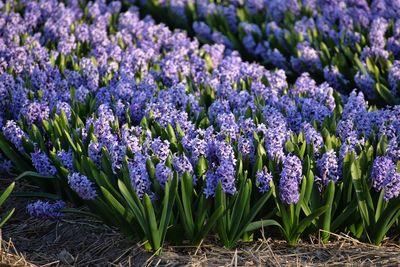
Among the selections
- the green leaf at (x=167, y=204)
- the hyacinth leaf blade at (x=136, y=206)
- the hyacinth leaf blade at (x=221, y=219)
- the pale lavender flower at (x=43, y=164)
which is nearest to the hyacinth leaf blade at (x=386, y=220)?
the hyacinth leaf blade at (x=221, y=219)

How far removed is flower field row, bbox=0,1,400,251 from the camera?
351cm

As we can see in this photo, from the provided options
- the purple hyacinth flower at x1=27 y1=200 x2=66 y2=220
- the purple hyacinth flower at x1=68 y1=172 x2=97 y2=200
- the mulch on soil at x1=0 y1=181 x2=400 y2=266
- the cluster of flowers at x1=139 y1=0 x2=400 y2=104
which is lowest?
the mulch on soil at x1=0 y1=181 x2=400 y2=266

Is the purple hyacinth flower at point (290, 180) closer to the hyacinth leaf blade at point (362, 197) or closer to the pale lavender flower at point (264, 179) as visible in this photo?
the pale lavender flower at point (264, 179)

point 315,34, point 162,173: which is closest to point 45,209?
point 162,173

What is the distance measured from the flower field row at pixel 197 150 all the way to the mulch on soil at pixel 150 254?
69 mm

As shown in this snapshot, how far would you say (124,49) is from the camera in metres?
6.12

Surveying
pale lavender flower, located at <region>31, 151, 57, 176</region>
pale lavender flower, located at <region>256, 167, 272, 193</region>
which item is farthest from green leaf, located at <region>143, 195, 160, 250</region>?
pale lavender flower, located at <region>31, 151, 57, 176</region>

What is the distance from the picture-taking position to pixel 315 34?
6.55 m

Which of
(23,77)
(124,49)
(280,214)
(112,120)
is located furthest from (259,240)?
(124,49)

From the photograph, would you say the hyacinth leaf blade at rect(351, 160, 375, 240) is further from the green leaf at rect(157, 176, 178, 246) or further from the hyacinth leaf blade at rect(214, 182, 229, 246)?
the green leaf at rect(157, 176, 178, 246)

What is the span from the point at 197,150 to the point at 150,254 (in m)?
0.58

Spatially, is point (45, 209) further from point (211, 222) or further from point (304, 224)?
point (304, 224)

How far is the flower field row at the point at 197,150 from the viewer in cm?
351

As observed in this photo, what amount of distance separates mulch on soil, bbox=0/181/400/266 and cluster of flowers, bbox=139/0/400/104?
2.06 meters
